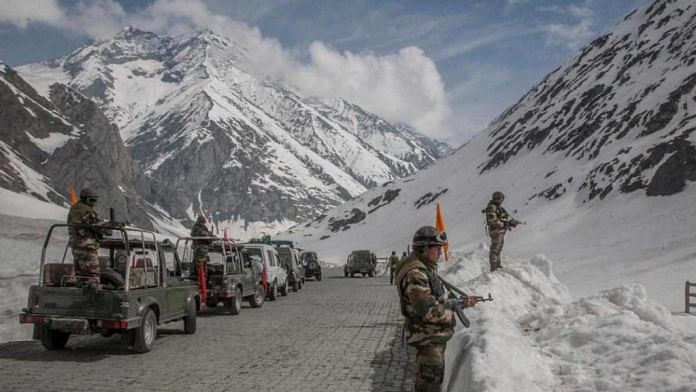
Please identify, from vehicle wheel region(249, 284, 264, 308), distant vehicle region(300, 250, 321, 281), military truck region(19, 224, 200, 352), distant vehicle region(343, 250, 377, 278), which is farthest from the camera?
distant vehicle region(343, 250, 377, 278)

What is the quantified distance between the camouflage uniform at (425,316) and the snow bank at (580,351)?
2.06ft

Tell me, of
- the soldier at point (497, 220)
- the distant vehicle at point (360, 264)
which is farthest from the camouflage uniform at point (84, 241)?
the distant vehicle at point (360, 264)

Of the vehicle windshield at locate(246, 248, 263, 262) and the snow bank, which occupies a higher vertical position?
the vehicle windshield at locate(246, 248, 263, 262)

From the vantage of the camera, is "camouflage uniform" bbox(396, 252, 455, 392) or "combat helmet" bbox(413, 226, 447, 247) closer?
"camouflage uniform" bbox(396, 252, 455, 392)

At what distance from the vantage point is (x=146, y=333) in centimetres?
1066

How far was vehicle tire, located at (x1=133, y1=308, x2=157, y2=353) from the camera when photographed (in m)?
10.4

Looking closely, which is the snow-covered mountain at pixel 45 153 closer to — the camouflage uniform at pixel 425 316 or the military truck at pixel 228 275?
the military truck at pixel 228 275

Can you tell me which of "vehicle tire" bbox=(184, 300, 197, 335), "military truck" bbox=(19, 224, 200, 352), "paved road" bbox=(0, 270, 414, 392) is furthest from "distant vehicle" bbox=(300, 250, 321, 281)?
"military truck" bbox=(19, 224, 200, 352)

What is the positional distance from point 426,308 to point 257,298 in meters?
14.5

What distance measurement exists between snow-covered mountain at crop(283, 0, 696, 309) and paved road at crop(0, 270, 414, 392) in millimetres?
16434

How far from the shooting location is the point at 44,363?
956cm

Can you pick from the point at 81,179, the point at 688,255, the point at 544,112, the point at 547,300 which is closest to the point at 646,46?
the point at 544,112

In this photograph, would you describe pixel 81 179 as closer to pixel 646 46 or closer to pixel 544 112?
pixel 544 112

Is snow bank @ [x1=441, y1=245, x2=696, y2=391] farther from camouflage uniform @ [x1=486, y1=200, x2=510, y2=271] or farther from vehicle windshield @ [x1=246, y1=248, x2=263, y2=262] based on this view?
vehicle windshield @ [x1=246, y1=248, x2=263, y2=262]
